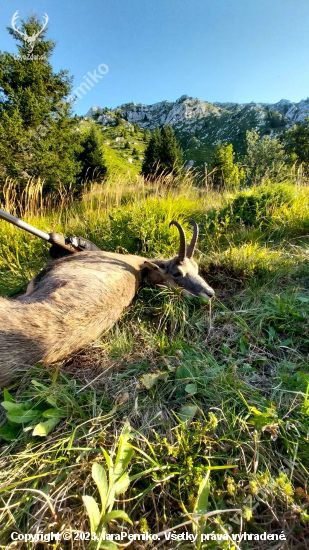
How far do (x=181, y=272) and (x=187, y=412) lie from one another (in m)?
2.54

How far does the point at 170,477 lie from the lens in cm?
158

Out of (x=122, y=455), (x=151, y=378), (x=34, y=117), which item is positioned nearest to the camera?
(x=122, y=455)

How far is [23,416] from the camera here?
2.01 meters

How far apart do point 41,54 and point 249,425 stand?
21758mm

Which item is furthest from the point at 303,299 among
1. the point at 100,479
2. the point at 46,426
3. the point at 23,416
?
the point at 23,416

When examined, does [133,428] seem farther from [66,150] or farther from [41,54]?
[41,54]

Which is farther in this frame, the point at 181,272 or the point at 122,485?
the point at 181,272

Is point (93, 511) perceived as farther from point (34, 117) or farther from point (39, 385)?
point (34, 117)

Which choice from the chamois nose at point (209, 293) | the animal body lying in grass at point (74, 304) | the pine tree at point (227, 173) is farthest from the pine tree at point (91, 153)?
the chamois nose at point (209, 293)

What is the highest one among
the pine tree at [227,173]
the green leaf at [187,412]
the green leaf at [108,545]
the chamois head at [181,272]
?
the pine tree at [227,173]

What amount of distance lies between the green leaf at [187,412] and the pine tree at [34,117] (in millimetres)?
13241

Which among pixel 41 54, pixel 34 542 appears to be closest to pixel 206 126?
pixel 41 54

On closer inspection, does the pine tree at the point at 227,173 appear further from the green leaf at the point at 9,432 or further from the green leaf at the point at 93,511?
the green leaf at the point at 93,511

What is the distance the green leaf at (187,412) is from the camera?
1.98 m
